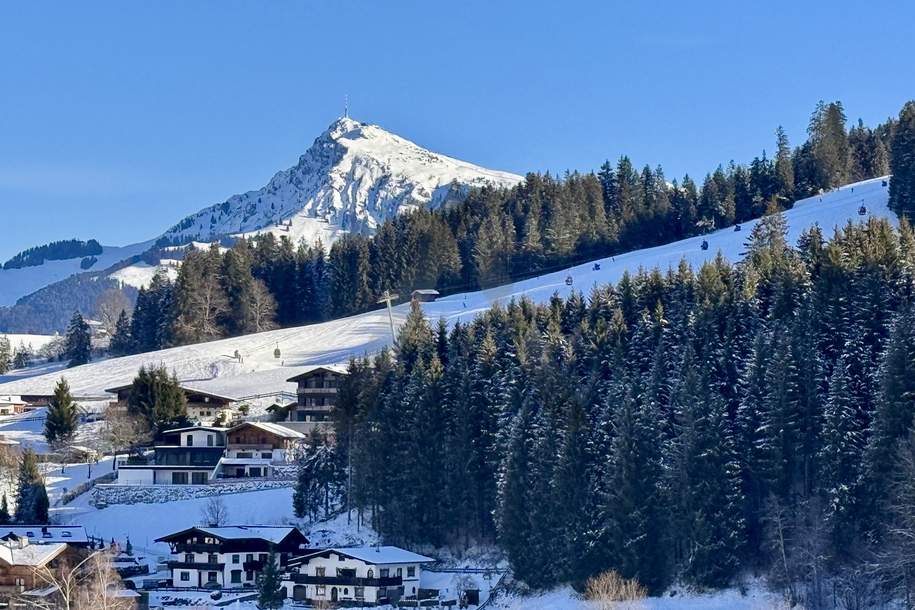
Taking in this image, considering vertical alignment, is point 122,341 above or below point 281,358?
above

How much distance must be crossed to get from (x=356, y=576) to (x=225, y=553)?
8.37m

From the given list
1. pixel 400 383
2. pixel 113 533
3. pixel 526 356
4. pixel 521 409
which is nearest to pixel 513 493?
pixel 521 409

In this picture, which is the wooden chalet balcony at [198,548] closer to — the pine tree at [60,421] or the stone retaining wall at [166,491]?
the stone retaining wall at [166,491]

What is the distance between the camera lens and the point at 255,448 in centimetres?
9606

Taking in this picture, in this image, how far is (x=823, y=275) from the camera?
72312 mm

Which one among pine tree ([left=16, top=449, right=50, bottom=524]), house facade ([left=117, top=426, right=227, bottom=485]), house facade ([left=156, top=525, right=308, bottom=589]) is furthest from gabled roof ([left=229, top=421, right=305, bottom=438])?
house facade ([left=156, top=525, right=308, bottom=589])

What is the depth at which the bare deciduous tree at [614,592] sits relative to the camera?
60688 millimetres

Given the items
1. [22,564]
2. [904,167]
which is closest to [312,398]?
[22,564]

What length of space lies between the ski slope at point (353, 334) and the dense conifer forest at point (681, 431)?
3491 cm

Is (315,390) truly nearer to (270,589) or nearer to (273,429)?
(273,429)

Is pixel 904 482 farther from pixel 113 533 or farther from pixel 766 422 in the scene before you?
pixel 113 533

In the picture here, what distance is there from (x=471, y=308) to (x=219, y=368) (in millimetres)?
21623

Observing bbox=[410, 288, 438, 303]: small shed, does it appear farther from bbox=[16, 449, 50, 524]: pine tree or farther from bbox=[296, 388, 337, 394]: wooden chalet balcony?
bbox=[16, 449, 50, 524]: pine tree

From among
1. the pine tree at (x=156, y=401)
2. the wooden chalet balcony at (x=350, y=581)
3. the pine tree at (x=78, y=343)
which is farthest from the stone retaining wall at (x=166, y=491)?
the pine tree at (x=78, y=343)
